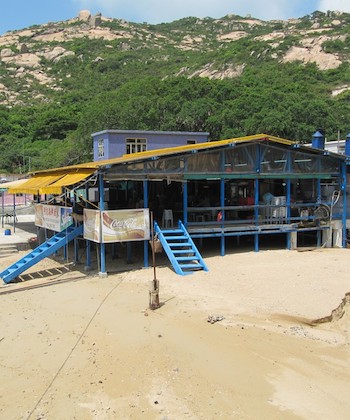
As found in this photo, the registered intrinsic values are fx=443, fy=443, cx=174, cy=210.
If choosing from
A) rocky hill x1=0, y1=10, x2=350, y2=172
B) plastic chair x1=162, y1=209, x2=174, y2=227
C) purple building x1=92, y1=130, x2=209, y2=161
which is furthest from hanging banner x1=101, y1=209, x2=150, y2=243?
rocky hill x1=0, y1=10, x2=350, y2=172

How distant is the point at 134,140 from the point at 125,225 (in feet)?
48.9

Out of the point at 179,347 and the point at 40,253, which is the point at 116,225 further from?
the point at 179,347

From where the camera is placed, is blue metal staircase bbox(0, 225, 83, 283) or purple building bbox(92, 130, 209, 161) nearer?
blue metal staircase bbox(0, 225, 83, 283)

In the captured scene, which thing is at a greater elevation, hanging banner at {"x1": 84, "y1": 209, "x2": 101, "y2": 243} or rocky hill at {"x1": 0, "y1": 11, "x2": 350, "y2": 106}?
rocky hill at {"x1": 0, "y1": 11, "x2": 350, "y2": 106}

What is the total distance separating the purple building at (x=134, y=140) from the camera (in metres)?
27.4

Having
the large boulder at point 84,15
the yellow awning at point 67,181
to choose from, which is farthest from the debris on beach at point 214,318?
the large boulder at point 84,15

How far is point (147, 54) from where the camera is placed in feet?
418

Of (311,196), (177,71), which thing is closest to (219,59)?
(177,71)

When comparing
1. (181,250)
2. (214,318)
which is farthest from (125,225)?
(214,318)

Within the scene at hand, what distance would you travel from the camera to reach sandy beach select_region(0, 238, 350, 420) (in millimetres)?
6473

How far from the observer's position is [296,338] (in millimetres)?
8977

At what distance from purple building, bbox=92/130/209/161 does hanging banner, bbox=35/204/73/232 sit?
32.1 feet

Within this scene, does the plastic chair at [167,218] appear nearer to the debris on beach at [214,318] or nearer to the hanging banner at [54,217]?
the hanging banner at [54,217]

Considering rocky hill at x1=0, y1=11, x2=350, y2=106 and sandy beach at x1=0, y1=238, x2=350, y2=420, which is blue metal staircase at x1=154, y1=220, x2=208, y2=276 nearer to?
sandy beach at x1=0, y1=238, x2=350, y2=420
